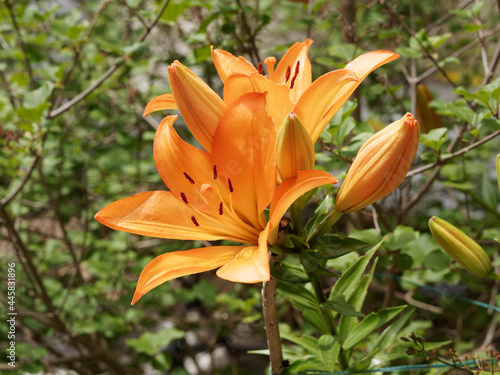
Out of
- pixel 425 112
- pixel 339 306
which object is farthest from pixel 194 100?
pixel 425 112

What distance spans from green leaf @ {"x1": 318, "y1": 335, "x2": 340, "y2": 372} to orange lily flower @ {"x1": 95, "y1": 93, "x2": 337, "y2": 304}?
0.18 meters

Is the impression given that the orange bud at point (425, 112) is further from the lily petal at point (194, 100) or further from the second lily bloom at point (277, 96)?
the lily petal at point (194, 100)

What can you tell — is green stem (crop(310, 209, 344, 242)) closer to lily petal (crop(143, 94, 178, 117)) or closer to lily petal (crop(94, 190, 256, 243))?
lily petal (crop(94, 190, 256, 243))

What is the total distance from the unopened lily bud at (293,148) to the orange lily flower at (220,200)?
12mm

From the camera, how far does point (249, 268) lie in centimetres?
42

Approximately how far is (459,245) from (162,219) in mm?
369

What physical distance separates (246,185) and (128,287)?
3.47ft

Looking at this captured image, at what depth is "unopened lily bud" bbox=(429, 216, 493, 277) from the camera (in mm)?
Answer: 555

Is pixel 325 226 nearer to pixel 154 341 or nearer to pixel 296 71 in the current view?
pixel 296 71

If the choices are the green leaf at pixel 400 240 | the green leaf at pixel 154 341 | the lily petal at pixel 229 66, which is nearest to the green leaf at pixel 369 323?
the green leaf at pixel 400 240

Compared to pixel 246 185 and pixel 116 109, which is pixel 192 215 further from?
pixel 116 109

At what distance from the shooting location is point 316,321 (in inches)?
25.1

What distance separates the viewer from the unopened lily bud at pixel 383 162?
458mm

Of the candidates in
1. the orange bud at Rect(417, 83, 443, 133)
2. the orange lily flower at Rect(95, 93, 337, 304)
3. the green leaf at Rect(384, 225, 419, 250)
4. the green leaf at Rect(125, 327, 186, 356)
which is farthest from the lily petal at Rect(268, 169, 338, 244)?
the green leaf at Rect(125, 327, 186, 356)
